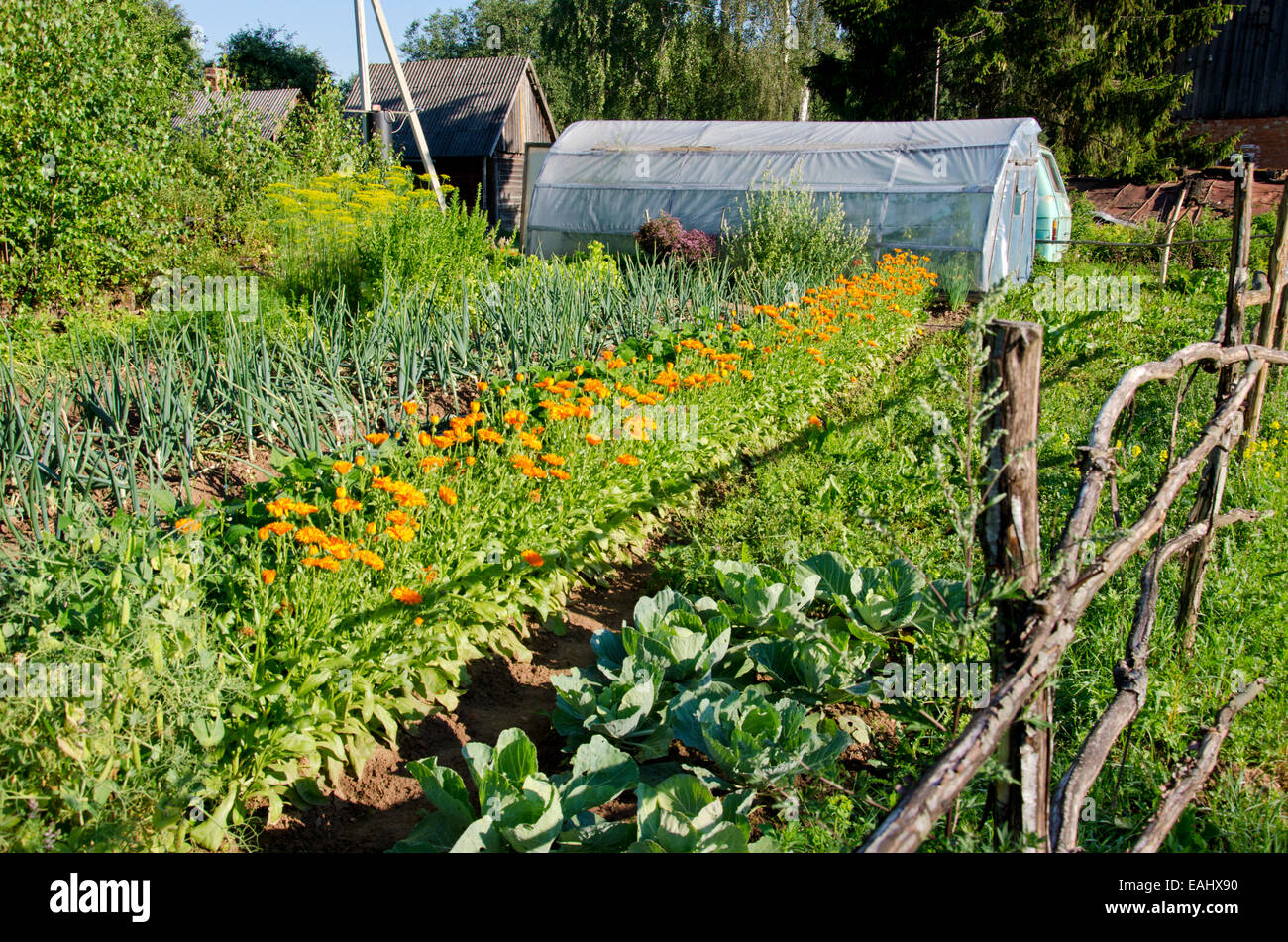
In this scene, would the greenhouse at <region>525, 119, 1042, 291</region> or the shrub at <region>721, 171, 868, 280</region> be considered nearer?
the shrub at <region>721, 171, 868, 280</region>

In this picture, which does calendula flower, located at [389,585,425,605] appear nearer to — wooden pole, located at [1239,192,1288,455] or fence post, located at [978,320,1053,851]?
fence post, located at [978,320,1053,851]

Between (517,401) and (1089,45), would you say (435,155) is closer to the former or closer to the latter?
(1089,45)

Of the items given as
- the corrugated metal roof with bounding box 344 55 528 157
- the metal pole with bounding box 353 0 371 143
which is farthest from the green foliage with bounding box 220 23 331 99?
the metal pole with bounding box 353 0 371 143

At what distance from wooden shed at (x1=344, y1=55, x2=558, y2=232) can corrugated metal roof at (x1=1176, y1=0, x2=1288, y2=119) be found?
1705cm

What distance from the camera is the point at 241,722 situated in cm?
223

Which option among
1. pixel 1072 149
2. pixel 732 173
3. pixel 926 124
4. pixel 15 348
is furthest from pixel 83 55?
pixel 1072 149

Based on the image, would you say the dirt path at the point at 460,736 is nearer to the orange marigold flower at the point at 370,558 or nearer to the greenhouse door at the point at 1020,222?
the orange marigold flower at the point at 370,558

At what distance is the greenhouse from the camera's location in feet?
35.9

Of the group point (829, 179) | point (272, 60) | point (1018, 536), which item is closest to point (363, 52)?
point (829, 179)

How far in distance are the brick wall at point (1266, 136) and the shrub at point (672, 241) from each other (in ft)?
43.5

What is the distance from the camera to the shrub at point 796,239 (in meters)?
9.67

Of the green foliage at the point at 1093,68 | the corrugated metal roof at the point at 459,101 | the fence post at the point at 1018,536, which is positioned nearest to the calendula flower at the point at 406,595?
the fence post at the point at 1018,536

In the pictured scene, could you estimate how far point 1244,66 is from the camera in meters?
17.9
